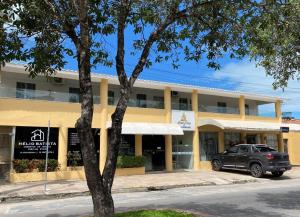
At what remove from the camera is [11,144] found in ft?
64.6

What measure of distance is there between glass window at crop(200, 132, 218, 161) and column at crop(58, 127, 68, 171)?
33.0ft

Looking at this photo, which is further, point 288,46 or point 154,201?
point 154,201

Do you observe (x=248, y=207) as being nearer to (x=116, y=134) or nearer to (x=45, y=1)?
(x=116, y=134)

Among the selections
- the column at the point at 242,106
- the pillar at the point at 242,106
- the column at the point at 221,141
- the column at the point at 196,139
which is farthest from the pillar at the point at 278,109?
the column at the point at 196,139

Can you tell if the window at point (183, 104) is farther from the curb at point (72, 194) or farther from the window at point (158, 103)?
the curb at point (72, 194)

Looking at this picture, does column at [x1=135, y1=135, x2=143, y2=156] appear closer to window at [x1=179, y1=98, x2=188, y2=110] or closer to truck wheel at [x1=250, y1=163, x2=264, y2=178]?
window at [x1=179, y1=98, x2=188, y2=110]

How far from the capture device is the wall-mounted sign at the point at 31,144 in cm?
1972

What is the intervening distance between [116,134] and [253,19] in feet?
14.3

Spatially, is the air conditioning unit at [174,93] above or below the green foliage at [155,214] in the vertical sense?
above

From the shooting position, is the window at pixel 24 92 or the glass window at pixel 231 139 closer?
the window at pixel 24 92

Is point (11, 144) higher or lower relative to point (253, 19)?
lower

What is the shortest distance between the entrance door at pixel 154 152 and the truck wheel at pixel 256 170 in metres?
5.82

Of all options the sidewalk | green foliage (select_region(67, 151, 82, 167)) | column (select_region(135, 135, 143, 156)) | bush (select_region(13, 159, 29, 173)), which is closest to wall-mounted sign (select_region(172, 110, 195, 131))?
column (select_region(135, 135, 143, 156))

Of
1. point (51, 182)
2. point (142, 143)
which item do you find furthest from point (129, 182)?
point (142, 143)
